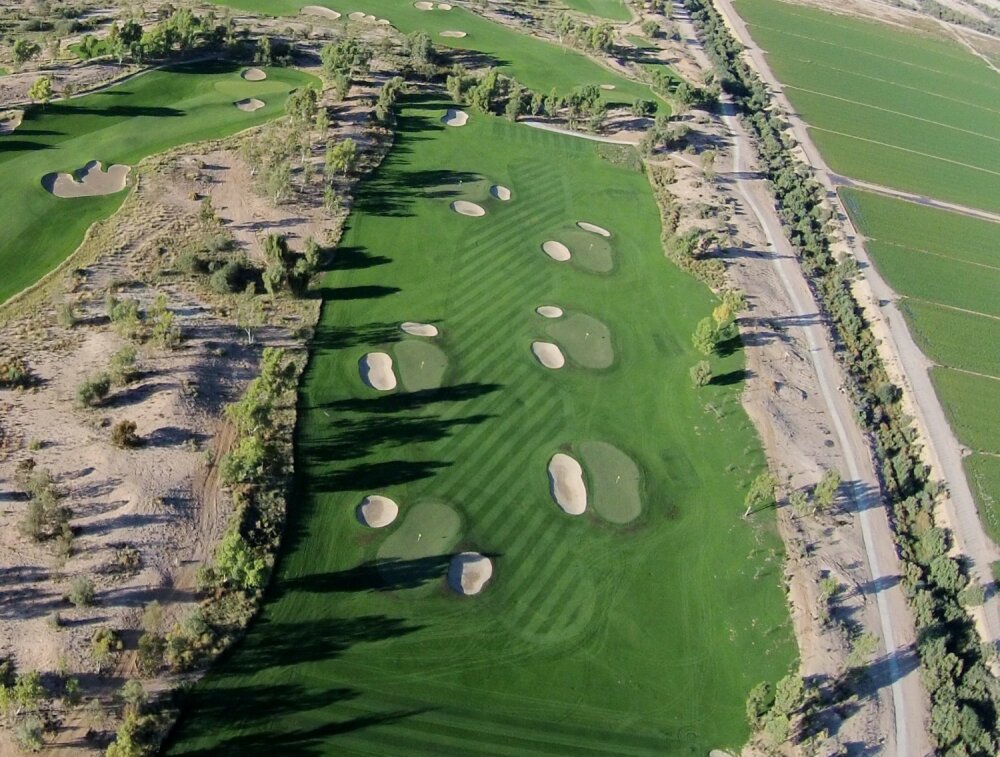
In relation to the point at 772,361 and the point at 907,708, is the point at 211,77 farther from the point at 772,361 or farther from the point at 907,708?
the point at 907,708

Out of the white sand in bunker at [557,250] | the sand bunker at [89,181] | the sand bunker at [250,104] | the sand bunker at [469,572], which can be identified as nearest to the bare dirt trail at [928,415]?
the white sand in bunker at [557,250]

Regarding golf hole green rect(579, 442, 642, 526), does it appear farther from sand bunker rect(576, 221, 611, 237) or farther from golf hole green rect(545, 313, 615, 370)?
sand bunker rect(576, 221, 611, 237)

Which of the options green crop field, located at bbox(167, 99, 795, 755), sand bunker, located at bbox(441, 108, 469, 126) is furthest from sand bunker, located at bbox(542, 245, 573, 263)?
sand bunker, located at bbox(441, 108, 469, 126)

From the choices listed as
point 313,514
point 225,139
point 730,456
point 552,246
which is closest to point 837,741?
point 730,456

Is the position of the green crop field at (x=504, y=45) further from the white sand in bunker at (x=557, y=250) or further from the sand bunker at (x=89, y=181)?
the sand bunker at (x=89, y=181)

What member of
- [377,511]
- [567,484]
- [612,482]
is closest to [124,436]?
[377,511]

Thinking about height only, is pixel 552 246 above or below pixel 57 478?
above

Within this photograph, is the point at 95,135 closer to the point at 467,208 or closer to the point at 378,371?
the point at 467,208
